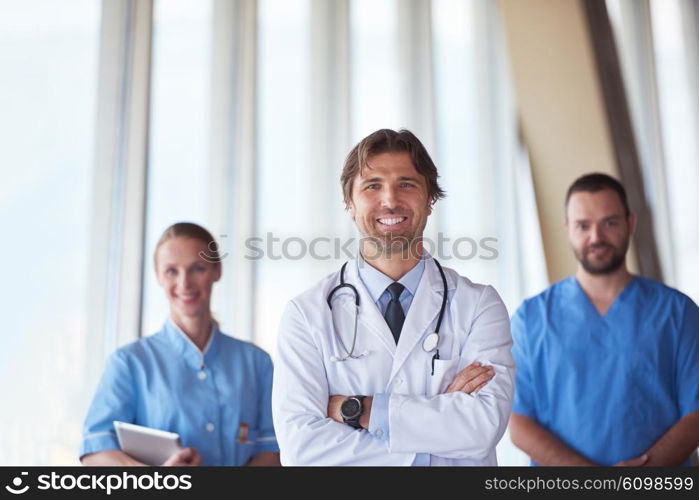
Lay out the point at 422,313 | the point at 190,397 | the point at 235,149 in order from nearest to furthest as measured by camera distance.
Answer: the point at 422,313
the point at 190,397
the point at 235,149

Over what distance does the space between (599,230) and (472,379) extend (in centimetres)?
110

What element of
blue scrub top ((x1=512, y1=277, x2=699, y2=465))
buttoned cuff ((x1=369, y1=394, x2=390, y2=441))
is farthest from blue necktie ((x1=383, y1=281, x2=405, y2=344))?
blue scrub top ((x1=512, y1=277, x2=699, y2=465))

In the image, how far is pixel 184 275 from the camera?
90.2 inches

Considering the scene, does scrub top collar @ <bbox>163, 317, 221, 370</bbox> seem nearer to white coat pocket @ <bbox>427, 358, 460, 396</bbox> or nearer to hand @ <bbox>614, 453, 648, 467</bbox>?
white coat pocket @ <bbox>427, 358, 460, 396</bbox>

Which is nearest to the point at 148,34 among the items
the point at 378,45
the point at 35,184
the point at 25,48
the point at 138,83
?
the point at 138,83

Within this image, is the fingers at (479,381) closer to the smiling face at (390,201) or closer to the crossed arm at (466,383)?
the crossed arm at (466,383)

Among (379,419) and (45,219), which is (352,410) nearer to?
(379,419)

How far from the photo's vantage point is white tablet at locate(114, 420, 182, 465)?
2014mm

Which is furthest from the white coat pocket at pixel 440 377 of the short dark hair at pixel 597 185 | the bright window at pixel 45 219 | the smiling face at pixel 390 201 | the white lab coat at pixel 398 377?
the bright window at pixel 45 219

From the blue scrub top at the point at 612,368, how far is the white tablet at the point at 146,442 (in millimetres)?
1034

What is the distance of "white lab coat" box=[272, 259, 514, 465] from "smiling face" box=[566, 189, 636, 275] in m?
0.92

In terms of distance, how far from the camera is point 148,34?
2.99 meters

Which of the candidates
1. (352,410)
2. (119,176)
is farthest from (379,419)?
(119,176)

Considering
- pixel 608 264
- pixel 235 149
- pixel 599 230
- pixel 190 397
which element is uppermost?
pixel 235 149
